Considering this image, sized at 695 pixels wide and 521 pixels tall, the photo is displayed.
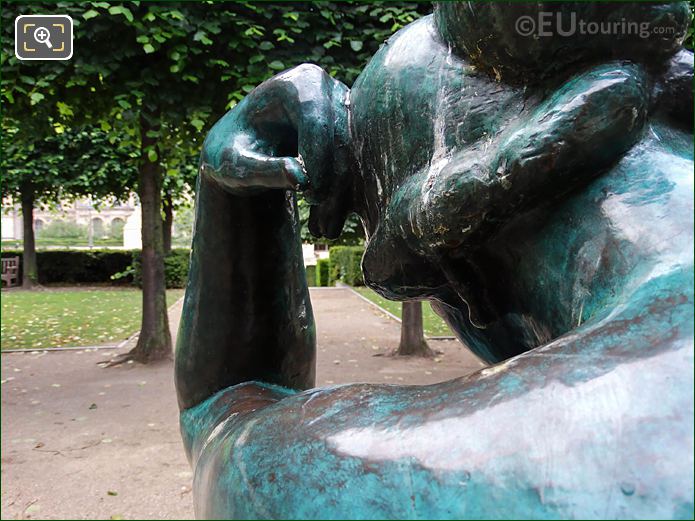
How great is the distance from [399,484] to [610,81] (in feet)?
1.57

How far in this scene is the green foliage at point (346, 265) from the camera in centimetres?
2188

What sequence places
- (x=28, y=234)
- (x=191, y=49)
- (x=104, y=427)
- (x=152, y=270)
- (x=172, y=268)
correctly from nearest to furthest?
(x=191, y=49), (x=104, y=427), (x=152, y=270), (x=28, y=234), (x=172, y=268)

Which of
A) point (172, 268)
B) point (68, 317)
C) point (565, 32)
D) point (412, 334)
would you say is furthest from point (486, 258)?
point (172, 268)

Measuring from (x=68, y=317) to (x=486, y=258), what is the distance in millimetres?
13686

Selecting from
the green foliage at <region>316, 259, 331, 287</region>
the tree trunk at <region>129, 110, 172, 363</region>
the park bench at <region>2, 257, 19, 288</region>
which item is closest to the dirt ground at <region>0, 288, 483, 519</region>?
the tree trunk at <region>129, 110, 172, 363</region>

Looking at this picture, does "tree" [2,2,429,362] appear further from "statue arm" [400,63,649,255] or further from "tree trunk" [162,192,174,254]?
"tree trunk" [162,192,174,254]

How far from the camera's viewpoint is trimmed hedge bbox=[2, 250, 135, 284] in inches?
862

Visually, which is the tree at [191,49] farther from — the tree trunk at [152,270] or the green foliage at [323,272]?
the green foliage at [323,272]

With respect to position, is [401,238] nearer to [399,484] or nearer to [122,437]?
[399,484]

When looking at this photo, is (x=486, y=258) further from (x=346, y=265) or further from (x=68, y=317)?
(x=346, y=265)

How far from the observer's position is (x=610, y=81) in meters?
0.66

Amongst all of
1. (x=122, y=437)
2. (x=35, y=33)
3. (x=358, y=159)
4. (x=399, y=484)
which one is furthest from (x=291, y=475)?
(x=122, y=437)

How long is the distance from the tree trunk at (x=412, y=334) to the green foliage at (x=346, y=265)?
41.5ft

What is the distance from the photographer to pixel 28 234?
18.1 m
